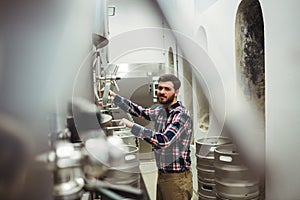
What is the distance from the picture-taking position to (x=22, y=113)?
0.87 ft

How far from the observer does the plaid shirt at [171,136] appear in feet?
5.61

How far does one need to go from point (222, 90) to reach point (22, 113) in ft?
7.20

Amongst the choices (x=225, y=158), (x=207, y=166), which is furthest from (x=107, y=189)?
(x=207, y=166)

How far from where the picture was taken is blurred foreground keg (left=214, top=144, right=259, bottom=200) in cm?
183

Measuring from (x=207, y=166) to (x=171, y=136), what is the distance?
0.73 m

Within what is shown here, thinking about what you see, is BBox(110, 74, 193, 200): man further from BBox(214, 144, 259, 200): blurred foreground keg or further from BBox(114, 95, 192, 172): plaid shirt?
BBox(214, 144, 259, 200): blurred foreground keg

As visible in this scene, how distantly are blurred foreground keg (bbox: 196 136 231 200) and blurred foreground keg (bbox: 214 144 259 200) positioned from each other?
13.7 inches

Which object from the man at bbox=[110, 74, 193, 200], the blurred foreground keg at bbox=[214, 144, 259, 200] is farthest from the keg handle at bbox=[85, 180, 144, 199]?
the blurred foreground keg at bbox=[214, 144, 259, 200]

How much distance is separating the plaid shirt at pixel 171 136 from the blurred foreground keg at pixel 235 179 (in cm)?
25

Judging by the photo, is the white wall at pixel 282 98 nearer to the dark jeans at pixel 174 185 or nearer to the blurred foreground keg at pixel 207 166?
the dark jeans at pixel 174 185

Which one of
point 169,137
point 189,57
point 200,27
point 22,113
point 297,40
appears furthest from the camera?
point 189,57

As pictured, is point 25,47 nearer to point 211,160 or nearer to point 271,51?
point 271,51

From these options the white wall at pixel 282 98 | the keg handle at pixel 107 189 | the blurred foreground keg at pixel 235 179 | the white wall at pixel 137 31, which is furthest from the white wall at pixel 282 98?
the white wall at pixel 137 31

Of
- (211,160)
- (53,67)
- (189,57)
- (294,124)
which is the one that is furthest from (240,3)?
(53,67)
